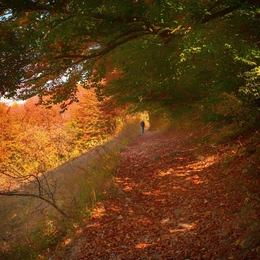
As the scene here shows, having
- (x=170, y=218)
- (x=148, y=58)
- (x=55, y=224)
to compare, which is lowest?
(x=170, y=218)

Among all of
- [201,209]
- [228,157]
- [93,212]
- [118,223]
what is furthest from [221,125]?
[93,212]

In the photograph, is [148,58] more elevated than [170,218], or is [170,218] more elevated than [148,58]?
[148,58]

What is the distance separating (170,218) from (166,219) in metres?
0.10

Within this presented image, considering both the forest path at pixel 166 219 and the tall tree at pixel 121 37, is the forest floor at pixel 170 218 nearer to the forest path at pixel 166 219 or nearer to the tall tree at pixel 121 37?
the forest path at pixel 166 219

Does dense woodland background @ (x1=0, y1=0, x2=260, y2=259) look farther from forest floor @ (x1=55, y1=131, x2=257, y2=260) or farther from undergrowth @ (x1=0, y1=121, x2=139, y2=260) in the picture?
forest floor @ (x1=55, y1=131, x2=257, y2=260)

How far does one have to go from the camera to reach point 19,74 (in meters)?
4.81

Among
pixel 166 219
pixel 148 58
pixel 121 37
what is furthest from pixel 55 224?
pixel 121 37

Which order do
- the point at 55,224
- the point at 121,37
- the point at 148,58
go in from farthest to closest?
1. the point at 55,224
2. the point at 148,58
3. the point at 121,37

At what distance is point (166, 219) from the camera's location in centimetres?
653

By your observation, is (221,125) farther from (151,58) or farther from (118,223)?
(118,223)

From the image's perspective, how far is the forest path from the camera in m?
5.07

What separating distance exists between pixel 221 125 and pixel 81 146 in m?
26.7

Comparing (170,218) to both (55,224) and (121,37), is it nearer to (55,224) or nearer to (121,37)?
(55,224)

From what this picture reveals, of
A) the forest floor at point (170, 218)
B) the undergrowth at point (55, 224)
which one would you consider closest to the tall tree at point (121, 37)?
the forest floor at point (170, 218)
